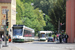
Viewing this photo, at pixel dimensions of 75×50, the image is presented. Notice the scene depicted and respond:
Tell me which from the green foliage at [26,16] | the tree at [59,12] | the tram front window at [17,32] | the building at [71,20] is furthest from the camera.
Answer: the green foliage at [26,16]

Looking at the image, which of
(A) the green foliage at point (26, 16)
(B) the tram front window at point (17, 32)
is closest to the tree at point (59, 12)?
(A) the green foliage at point (26, 16)

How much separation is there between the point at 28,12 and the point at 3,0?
15701mm

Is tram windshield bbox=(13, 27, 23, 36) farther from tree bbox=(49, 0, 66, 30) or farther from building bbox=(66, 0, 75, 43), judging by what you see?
tree bbox=(49, 0, 66, 30)

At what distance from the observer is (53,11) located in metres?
74.1

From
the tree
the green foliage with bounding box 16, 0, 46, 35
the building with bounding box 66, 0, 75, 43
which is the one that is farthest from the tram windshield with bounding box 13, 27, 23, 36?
the green foliage with bounding box 16, 0, 46, 35

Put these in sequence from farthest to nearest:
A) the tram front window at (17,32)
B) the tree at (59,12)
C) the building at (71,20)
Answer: the tree at (59,12) → the tram front window at (17,32) → the building at (71,20)

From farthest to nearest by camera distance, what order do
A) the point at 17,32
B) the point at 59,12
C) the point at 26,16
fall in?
the point at 26,16, the point at 59,12, the point at 17,32

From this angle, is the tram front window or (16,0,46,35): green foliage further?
(16,0,46,35): green foliage

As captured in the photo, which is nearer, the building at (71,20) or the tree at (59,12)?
the building at (71,20)

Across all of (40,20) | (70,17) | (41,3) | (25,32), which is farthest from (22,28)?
(41,3)

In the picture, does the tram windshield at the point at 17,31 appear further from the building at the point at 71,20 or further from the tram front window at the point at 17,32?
the building at the point at 71,20

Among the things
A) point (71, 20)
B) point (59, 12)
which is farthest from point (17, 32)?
point (59, 12)

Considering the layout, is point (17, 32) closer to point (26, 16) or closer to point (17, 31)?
point (17, 31)

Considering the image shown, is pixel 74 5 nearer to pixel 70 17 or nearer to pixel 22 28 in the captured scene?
pixel 70 17
